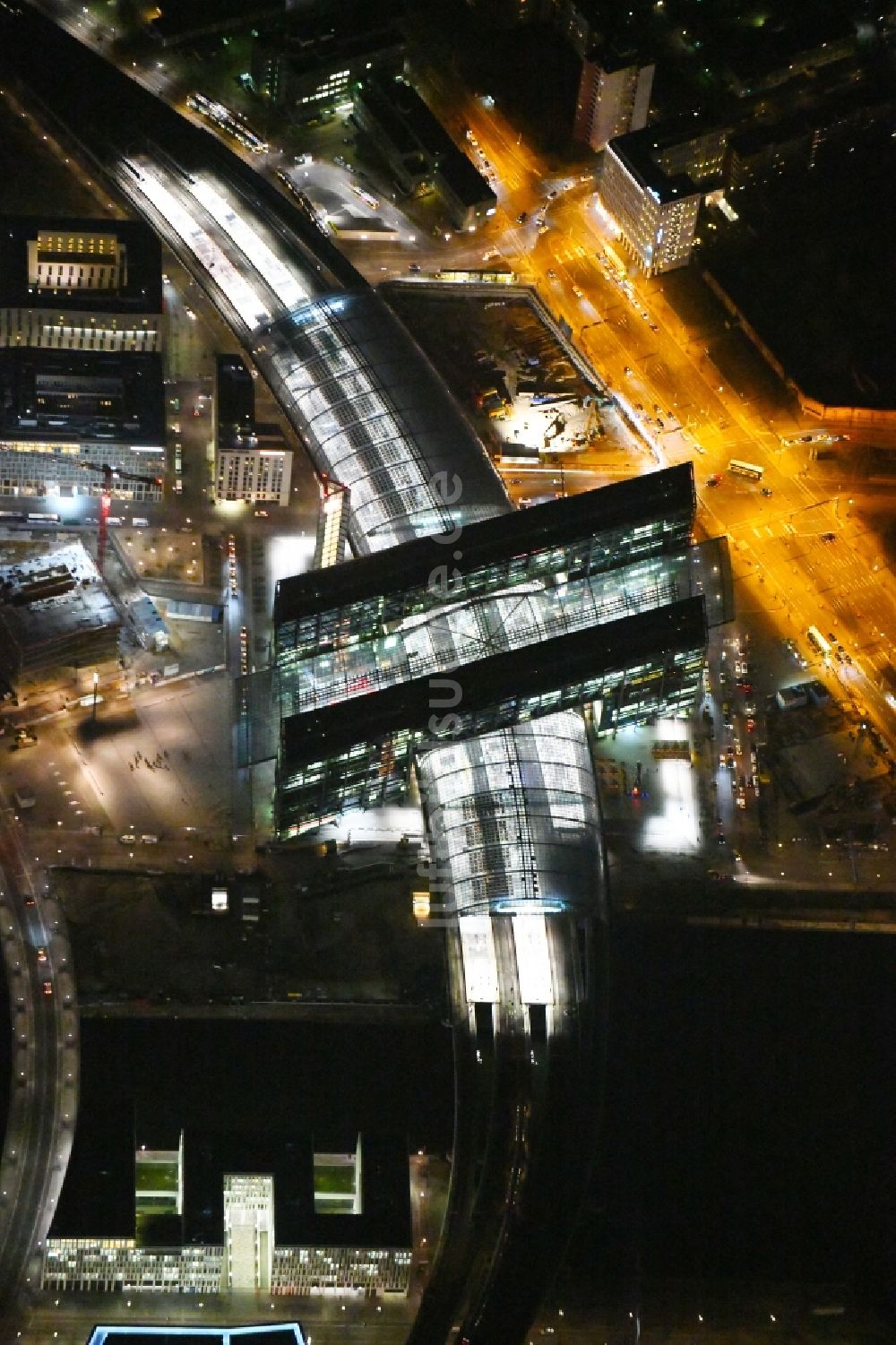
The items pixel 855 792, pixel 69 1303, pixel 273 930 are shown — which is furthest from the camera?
pixel 855 792

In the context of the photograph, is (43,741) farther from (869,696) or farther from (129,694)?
(869,696)

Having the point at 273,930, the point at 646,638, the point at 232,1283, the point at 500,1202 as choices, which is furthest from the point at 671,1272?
the point at 646,638

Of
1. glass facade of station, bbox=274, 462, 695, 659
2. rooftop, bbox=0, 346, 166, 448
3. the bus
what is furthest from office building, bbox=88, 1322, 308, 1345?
rooftop, bbox=0, 346, 166, 448

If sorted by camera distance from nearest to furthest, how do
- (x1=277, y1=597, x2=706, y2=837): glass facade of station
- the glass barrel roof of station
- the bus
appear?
the glass barrel roof of station, (x1=277, y1=597, x2=706, y2=837): glass facade of station, the bus

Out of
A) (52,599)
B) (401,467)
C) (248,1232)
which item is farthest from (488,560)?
(248,1232)

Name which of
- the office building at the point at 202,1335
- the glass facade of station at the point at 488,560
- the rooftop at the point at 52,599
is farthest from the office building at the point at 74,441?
the office building at the point at 202,1335

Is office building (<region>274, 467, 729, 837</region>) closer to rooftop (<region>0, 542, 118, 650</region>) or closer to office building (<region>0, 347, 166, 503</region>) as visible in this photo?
rooftop (<region>0, 542, 118, 650</region>)
